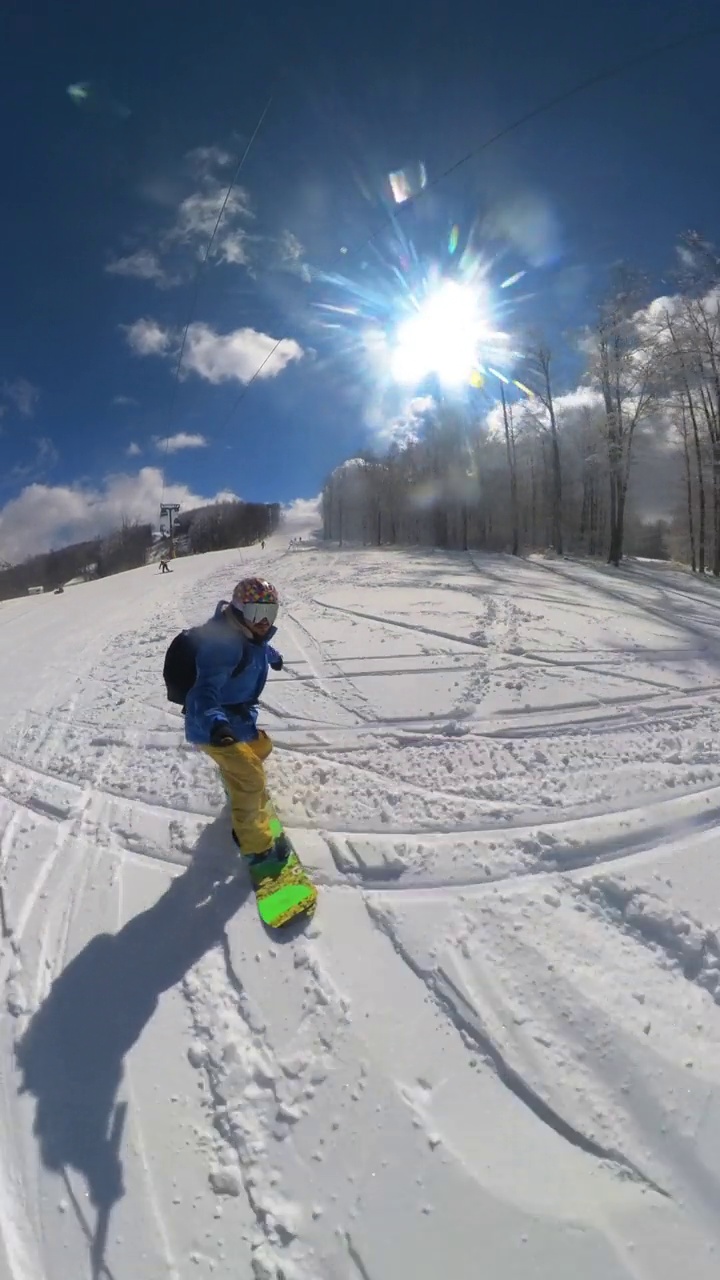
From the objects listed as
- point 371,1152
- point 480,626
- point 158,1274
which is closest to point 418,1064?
point 371,1152

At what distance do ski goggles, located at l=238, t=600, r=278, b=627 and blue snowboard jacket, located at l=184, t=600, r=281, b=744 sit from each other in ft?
0.35

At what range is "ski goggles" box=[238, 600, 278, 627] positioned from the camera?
365 centimetres

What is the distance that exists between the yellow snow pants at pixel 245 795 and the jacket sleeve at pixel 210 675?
0.27 m

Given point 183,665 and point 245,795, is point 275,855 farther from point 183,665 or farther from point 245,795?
point 183,665

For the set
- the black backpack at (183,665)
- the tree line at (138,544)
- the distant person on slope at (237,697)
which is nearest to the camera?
the distant person on slope at (237,697)

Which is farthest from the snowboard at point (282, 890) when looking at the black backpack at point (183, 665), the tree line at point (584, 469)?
the tree line at point (584, 469)

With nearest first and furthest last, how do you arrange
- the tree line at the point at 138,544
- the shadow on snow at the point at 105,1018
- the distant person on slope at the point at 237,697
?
the shadow on snow at the point at 105,1018 → the distant person on slope at the point at 237,697 → the tree line at the point at 138,544

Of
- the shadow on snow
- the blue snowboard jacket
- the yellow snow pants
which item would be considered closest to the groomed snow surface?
the shadow on snow

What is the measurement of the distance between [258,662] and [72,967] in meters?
2.08

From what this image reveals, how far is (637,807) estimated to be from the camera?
415 centimetres

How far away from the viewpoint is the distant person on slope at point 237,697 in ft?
11.1

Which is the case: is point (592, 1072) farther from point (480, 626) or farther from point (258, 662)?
point (480, 626)

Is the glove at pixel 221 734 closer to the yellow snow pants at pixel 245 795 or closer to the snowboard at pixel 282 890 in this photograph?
the yellow snow pants at pixel 245 795

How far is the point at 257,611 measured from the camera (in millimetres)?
3670
